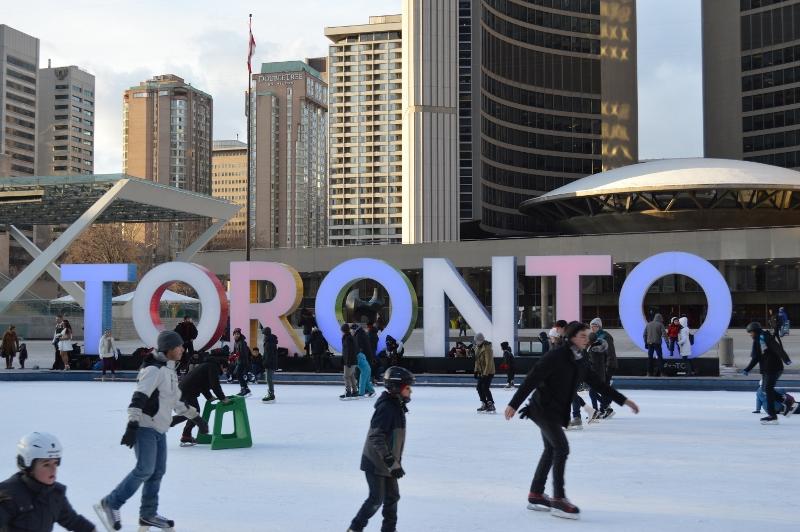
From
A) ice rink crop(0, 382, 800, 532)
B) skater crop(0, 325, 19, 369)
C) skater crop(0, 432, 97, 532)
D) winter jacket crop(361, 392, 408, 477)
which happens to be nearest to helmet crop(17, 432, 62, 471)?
skater crop(0, 432, 97, 532)

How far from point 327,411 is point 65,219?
146 feet

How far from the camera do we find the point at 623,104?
10569 centimetres

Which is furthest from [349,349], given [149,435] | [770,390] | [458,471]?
[149,435]

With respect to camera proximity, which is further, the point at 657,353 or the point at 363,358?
the point at 657,353

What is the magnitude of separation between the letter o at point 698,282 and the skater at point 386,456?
18545mm

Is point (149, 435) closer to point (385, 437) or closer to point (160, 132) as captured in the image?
point (385, 437)

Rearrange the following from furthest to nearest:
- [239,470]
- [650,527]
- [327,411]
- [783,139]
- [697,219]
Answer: [783,139], [697,219], [327,411], [239,470], [650,527]

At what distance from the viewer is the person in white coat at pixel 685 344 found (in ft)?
77.3

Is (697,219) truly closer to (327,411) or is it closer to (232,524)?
(327,411)

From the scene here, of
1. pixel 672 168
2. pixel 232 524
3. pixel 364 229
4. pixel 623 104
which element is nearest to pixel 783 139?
pixel 623 104

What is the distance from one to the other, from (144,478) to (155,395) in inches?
26.3

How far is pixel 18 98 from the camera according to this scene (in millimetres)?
175625

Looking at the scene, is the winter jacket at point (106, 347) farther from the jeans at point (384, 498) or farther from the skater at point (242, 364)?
the jeans at point (384, 498)

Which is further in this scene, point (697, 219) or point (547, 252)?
point (697, 219)
